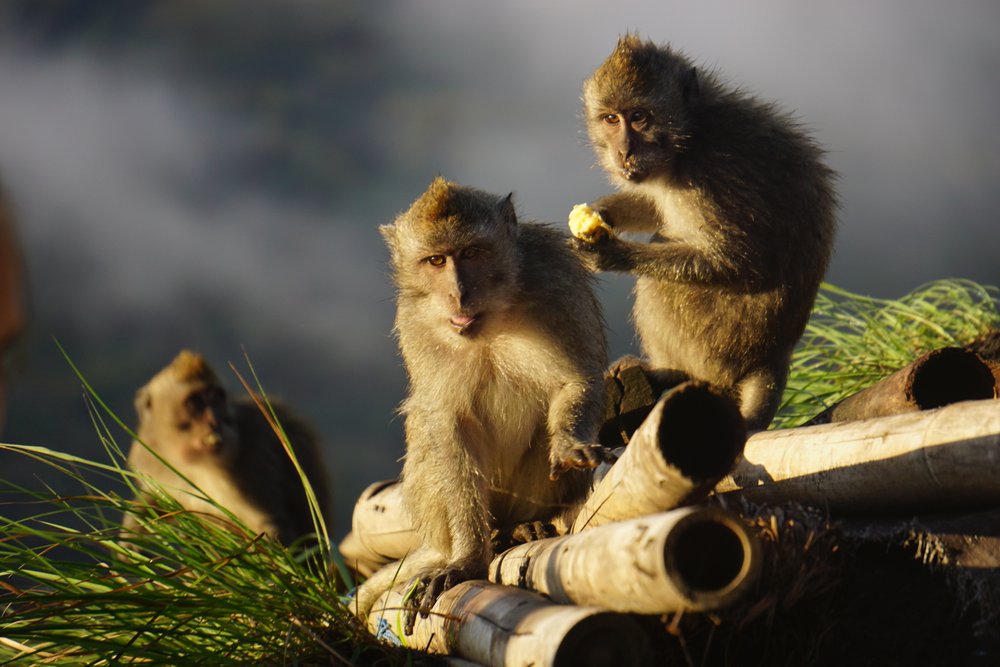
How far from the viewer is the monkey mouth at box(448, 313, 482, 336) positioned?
4.73 metres

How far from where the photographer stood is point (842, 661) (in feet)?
12.4

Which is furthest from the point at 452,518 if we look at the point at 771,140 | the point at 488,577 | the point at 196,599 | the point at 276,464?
the point at 276,464

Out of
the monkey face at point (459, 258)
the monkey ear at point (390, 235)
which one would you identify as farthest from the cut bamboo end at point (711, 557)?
the monkey ear at point (390, 235)

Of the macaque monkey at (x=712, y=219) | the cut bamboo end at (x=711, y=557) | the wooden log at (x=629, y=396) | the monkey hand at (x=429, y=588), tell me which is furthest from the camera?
A: the wooden log at (x=629, y=396)

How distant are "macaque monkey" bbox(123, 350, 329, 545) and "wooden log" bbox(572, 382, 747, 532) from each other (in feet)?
21.7

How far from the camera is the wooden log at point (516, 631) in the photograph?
323cm

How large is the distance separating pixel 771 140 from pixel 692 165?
1.69 ft

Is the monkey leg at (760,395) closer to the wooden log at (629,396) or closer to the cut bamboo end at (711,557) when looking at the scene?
the wooden log at (629,396)

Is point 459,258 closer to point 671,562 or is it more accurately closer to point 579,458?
point 579,458

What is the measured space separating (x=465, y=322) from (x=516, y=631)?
1.57 meters

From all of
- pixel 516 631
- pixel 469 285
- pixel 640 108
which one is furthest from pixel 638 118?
pixel 516 631

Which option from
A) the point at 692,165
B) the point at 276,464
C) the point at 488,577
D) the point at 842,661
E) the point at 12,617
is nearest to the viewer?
the point at 842,661

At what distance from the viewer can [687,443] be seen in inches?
134

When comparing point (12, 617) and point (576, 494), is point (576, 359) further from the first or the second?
point (12, 617)
